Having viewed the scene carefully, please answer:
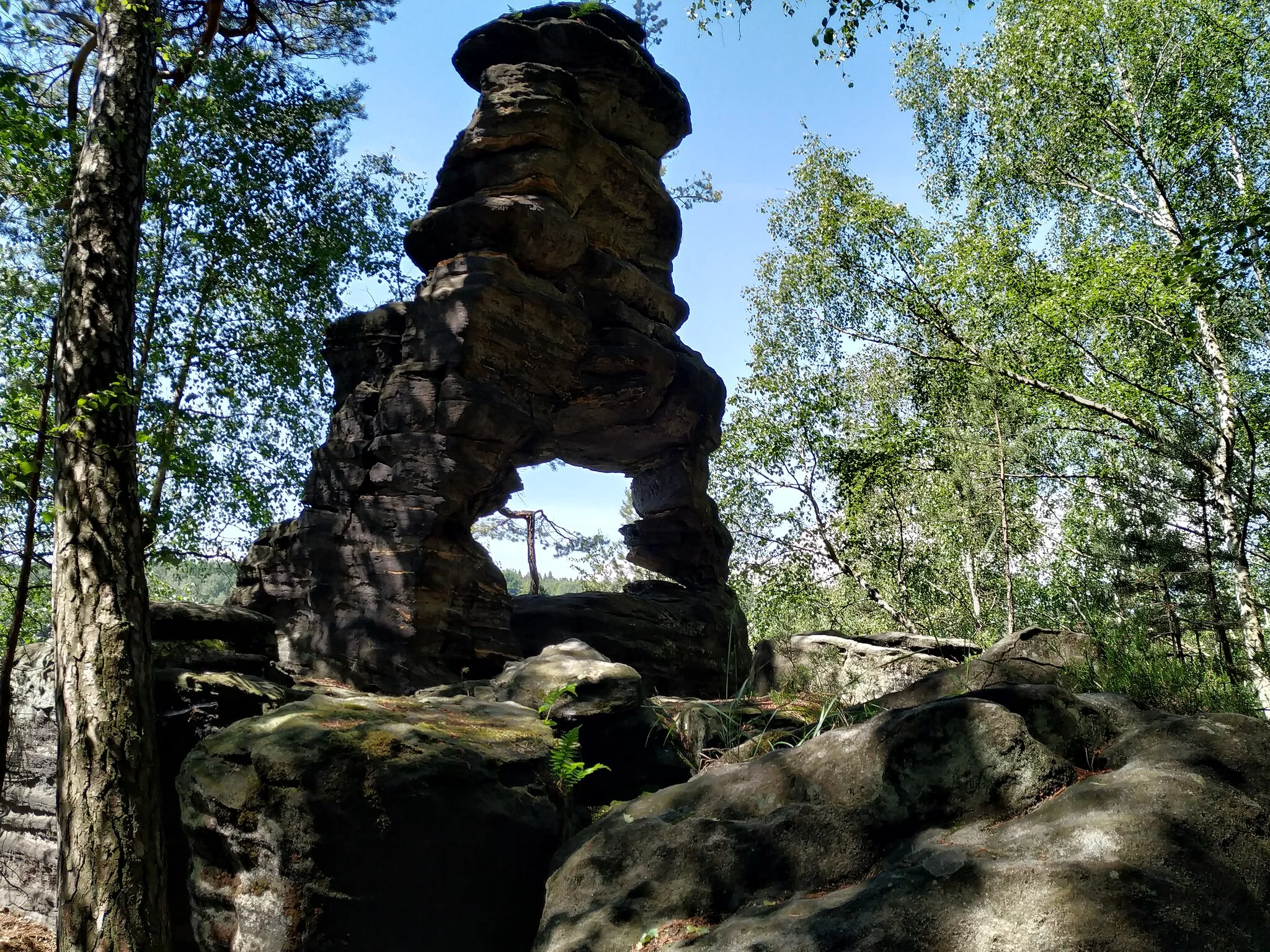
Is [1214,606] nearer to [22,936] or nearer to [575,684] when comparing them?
[575,684]

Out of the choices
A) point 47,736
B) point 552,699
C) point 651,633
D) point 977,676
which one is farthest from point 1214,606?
point 47,736

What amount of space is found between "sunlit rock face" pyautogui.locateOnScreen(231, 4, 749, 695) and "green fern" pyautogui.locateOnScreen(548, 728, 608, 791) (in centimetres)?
339

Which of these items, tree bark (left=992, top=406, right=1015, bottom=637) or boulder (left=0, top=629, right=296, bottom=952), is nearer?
boulder (left=0, top=629, right=296, bottom=952)

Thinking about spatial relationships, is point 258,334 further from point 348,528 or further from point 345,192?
point 348,528

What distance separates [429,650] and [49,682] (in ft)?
13.5

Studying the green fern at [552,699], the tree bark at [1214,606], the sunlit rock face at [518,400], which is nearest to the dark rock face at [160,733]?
the green fern at [552,699]

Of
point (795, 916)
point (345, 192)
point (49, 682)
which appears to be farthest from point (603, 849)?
point (345, 192)

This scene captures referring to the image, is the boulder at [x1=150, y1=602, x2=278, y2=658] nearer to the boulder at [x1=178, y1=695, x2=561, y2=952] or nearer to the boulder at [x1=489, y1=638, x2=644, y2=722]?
the boulder at [x1=489, y1=638, x2=644, y2=722]

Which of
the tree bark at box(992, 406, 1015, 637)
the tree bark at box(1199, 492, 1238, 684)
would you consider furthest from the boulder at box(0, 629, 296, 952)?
the tree bark at box(1199, 492, 1238, 684)

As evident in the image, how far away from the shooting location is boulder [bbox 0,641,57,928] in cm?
700

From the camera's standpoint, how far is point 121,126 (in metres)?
6.64

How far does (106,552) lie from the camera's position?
5750mm

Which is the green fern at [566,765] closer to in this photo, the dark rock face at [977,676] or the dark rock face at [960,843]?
Answer: the dark rock face at [960,843]

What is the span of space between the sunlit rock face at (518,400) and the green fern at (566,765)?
3.39 m
